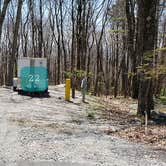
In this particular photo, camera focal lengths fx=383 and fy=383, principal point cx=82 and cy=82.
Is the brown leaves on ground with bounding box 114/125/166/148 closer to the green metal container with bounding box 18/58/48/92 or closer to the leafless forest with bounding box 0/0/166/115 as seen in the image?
the leafless forest with bounding box 0/0/166/115

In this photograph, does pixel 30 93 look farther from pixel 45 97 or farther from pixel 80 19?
pixel 80 19

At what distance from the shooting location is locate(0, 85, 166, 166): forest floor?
24.2 ft

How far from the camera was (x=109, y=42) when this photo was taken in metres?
53.6

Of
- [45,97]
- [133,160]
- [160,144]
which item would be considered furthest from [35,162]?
[45,97]

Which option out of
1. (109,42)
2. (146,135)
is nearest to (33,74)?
(146,135)

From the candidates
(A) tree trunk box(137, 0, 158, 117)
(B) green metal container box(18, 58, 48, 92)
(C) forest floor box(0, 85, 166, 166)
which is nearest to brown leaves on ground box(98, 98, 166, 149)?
(C) forest floor box(0, 85, 166, 166)

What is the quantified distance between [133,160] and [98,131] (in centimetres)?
355

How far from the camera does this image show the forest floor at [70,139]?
24.2 ft

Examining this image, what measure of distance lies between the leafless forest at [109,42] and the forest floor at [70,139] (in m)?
2.38

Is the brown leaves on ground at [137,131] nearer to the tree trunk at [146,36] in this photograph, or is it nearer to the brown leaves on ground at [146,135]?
the brown leaves on ground at [146,135]

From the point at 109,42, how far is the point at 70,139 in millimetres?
44853

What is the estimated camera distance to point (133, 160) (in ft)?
24.7

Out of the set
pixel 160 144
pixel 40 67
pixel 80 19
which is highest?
pixel 80 19

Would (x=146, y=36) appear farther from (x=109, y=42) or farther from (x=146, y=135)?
(x=109, y=42)
